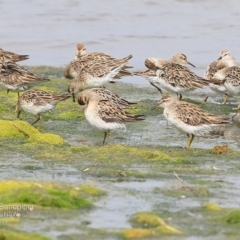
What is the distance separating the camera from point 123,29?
25328 mm

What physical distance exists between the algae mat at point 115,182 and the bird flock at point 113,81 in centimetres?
32

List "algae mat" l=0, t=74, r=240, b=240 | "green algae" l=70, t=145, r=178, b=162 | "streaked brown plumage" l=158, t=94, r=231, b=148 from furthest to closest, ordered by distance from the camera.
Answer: "streaked brown plumage" l=158, t=94, r=231, b=148 → "green algae" l=70, t=145, r=178, b=162 → "algae mat" l=0, t=74, r=240, b=240

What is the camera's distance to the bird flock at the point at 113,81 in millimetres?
13266

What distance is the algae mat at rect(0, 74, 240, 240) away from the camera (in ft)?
26.6

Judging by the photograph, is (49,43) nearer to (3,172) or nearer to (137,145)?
(137,145)

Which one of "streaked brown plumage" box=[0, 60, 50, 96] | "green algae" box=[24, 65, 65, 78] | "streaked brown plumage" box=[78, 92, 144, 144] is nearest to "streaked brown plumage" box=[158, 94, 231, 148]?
"streaked brown plumage" box=[78, 92, 144, 144]

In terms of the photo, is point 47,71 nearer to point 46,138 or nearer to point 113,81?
point 113,81

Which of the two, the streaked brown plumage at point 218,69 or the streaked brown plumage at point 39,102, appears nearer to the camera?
the streaked brown plumage at point 39,102

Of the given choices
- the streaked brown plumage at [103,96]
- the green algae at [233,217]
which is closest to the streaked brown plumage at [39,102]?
the streaked brown plumage at [103,96]

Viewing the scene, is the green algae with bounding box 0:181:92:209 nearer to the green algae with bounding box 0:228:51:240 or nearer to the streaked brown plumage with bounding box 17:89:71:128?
the green algae with bounding box 0:228:51:240

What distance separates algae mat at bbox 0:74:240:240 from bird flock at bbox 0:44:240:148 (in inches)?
12.5

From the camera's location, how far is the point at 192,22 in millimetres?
26188

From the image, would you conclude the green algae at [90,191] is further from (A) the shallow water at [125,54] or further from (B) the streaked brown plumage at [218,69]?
(B) the streaked brown plumage at [218,69]

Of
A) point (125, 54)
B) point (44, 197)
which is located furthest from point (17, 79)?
point (44, 197)
